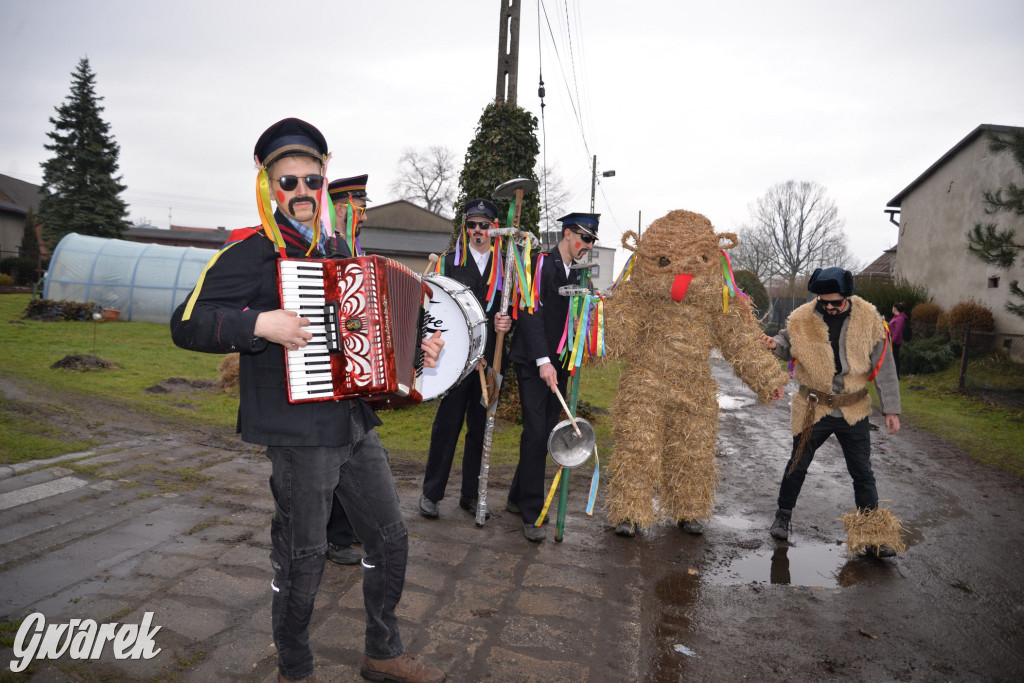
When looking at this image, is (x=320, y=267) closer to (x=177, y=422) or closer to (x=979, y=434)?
(x=177, y=422)

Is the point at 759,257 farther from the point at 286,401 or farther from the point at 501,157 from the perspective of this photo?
the point at 286,401

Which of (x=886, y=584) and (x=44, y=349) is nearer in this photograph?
(x=886, y=584)

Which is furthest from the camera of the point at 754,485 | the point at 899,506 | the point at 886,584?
the point at 754,485

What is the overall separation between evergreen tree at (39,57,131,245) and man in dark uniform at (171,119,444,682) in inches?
1318

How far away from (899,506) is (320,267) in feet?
19.5

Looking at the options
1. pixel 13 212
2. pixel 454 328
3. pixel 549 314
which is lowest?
pixel 454 328

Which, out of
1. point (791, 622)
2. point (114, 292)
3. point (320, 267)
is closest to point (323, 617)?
point (320, 267)

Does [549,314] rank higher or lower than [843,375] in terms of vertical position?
higher

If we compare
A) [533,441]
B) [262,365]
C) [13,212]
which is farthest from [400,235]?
[262,365]

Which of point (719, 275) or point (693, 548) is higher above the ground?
point (719, 275)

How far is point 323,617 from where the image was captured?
3.19 meters

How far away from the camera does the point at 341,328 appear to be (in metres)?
2.21

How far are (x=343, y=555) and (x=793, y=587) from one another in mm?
2895

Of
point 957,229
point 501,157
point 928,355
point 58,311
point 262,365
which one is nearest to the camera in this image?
point 262,365
